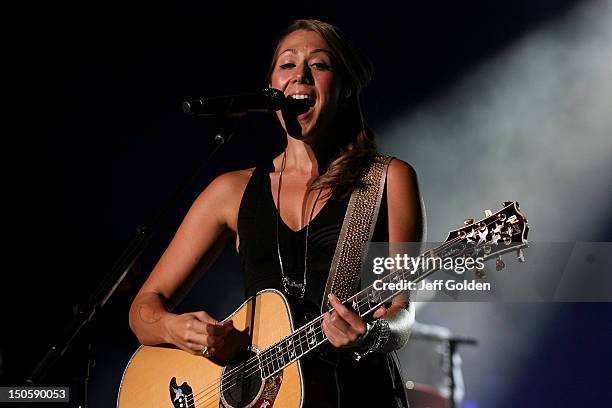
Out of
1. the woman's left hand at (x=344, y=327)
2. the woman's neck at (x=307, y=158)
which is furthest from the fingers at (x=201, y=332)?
the woman's neck at (x=307, y=158)

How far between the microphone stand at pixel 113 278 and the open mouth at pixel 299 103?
7.0 inches

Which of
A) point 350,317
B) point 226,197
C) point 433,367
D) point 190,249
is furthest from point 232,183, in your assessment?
point 433,367

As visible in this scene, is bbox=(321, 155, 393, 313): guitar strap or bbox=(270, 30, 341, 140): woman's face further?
bbox=(270, 30, 341, 140): woman's face

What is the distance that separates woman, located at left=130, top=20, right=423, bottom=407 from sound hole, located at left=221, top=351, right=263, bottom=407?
0.09 meters

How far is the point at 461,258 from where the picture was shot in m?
2.19

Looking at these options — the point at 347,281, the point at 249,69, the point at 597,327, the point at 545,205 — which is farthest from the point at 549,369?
the point at 347,281

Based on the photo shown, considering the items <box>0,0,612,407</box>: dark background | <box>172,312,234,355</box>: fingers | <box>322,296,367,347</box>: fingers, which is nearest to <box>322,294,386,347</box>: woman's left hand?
<box>322,296,367,347</box>: fingers

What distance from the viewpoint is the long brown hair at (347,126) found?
2.53 meters

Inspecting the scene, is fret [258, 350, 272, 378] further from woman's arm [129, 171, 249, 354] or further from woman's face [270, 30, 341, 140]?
woman's face [270, 30, 341, 140]

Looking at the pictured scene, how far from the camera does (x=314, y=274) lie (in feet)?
7.83

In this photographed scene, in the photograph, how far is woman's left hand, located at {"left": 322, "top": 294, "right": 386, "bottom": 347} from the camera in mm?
2035

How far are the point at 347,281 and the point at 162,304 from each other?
0.78 m

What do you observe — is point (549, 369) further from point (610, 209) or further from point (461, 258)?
point (461, 258)

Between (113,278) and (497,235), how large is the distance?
4.05 ft
